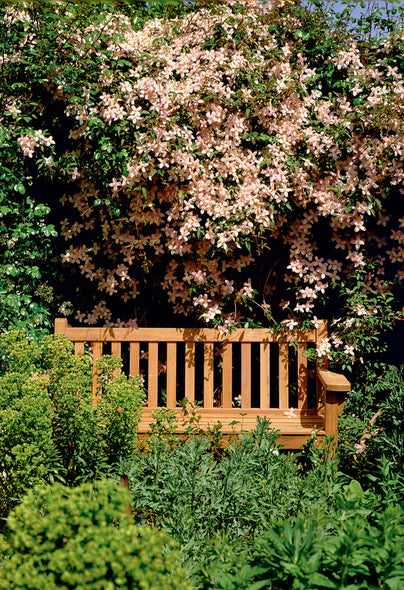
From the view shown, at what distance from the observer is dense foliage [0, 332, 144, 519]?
9.29 feet

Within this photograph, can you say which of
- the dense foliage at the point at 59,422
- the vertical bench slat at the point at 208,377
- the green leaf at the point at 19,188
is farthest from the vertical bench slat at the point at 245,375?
the green leaf at the point at 19,188

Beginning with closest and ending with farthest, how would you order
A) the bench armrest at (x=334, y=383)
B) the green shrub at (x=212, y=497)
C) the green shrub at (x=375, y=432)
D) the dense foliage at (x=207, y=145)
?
the green shrub at (x=212, y=497)
the green shrub at (x=375, y=432)
the bench armrest at (x=334, y=383)
the dense foliage at (x=207, y=145)

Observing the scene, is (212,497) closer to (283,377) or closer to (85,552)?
(85,552)

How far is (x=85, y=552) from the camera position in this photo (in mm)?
1691

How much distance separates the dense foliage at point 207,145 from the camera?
386cm

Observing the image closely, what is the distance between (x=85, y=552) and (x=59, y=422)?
1.53 meters

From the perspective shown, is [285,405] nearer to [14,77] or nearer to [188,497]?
[188,497]

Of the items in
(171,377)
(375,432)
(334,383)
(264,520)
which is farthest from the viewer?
(375,432)

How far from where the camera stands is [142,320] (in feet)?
14.9

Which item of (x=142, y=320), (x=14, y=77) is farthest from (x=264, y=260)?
(x=14, y=77)

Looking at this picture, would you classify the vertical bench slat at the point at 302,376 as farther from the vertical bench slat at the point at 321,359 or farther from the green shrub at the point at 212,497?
the green shrub at the point at 212,497

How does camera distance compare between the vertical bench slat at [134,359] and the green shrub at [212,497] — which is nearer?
the green shrub at [212,497]

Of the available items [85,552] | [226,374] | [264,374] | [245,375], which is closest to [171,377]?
[226,374]

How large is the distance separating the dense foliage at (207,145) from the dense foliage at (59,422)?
1.06 m
